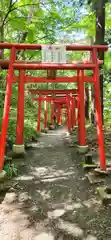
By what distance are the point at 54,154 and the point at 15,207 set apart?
13.8ft

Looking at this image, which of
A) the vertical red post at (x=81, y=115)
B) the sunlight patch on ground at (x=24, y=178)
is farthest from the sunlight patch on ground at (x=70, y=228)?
the vertical red post at (x=81, y=115)

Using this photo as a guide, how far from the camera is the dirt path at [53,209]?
311cm

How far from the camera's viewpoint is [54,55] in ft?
17.7

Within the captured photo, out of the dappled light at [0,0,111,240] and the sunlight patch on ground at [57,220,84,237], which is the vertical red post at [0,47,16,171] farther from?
the sunlight patch on ground at [57,220,84,237]

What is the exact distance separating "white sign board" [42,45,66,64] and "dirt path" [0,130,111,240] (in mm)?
2703

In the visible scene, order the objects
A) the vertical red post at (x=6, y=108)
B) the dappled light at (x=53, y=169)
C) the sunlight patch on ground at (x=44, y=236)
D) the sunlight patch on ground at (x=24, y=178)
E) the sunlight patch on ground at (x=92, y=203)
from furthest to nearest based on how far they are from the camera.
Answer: the sunlight patch on ground at (x=24, y=178)
the vertical red post at (x=6, y=108)
the sunlight patch on ground at (x=92, y=203)
the dappled light at (x=53, y=169)
the sunlight patch on ground at (x=44, y=236)

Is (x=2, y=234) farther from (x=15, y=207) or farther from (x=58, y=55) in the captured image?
(x=58, y=55)

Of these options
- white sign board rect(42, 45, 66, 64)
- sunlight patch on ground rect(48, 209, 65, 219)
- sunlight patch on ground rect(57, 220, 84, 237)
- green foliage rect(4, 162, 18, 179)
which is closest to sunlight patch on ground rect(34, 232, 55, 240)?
sunlight patch on ground rect(57, 220, 84, 237)

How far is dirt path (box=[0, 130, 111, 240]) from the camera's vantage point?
311cm

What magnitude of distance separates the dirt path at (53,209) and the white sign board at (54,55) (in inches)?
106

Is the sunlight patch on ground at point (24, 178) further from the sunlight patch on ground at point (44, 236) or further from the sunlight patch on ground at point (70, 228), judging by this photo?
the sunlight patch on ground at point (44, 236)

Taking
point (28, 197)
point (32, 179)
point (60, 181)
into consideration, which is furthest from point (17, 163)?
point (28, 197)

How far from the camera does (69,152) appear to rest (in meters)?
8.15

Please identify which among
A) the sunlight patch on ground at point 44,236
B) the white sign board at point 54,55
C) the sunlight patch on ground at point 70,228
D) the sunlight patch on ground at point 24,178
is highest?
the white sign board at point 54,55
